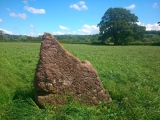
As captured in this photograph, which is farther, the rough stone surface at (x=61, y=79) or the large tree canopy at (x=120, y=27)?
the large tree canopy at (x=120, y=27)

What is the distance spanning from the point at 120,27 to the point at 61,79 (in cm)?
6914

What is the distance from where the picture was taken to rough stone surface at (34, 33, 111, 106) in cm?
608

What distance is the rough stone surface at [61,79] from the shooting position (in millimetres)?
6078

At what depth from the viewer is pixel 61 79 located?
6.20 metres

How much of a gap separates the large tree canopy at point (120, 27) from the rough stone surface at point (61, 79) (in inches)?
2569

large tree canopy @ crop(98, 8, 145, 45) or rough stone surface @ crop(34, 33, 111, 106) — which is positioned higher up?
large tree canopy @ crop(98, 8, 145, 45)

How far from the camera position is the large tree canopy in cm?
7112

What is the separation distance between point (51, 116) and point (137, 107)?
2544mm

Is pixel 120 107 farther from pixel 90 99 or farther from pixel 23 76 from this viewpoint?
pixel 23 76

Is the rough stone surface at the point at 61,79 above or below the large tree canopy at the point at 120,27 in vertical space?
below

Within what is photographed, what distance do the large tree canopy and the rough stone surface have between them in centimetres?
6526

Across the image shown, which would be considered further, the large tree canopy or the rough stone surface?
the large tree canopy

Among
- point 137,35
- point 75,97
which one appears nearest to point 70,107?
point 75,97

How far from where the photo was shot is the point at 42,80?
6059 millimetres
